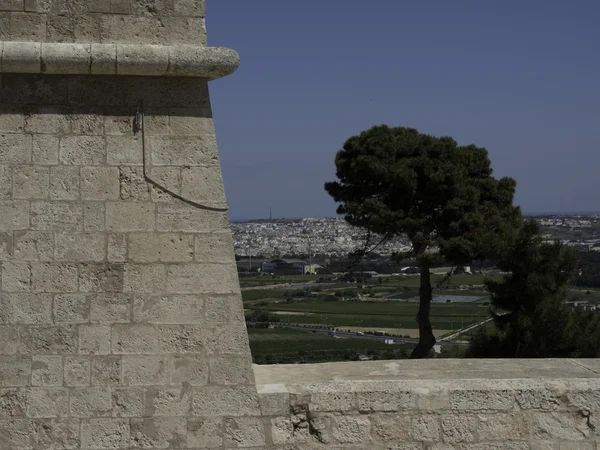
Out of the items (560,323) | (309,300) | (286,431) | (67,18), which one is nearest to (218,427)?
(286,431)

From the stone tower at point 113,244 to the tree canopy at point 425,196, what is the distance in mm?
11744

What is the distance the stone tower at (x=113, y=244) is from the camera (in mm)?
4613

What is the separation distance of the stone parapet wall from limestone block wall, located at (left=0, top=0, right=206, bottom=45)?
92.4 inches

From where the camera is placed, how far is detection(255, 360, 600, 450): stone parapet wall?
481 cm

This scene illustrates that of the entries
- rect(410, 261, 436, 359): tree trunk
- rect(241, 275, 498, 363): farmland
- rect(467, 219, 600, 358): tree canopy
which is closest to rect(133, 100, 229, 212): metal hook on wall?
rect(467, 219, 600, 358): tree canopy

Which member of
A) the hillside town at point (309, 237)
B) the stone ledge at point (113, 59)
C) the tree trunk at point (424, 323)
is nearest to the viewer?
the stone ledge at point (113, 59)

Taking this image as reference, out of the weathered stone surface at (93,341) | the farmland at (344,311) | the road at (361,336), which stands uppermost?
the weathered stone surface at (93,341)

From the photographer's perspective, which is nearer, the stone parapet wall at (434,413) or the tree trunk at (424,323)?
the stone parapet wall at (434,413)

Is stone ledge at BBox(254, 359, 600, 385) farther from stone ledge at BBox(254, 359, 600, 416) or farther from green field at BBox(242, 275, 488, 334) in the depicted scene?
green field at BBox(242, 275, 488, 334)

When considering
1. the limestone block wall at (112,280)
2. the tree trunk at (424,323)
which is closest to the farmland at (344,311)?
the tree trunk at (424,323)

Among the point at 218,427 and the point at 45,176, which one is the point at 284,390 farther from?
the point at 45,176

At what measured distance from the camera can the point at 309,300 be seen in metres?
30.8

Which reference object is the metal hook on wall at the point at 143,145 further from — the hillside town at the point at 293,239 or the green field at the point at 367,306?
the hillside town at the point at 293,239

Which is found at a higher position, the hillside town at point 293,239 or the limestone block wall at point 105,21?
the limestone block wall at point 105,21
